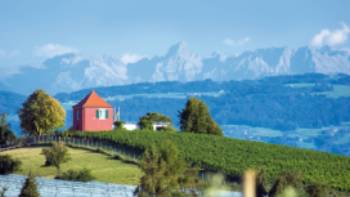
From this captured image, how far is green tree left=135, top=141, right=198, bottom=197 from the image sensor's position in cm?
2722

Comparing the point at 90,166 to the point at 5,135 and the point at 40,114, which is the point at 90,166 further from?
the point at 5,135

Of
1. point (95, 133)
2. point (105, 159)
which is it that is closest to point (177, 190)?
point (105, 159)

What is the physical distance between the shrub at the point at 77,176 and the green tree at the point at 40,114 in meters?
24.7

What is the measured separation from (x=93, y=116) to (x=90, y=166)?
1914 cm

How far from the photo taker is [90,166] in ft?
185

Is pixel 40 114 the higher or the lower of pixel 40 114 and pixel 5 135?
the higher

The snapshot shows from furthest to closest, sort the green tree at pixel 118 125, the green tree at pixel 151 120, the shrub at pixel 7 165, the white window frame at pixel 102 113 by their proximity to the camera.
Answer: the green tree at pixel 151 120 < the green tree at pixel 118 125 < the white window frame at pixel 102 113 < the shrub at pixel 7 165

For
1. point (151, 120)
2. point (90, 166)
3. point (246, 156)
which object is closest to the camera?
point (90, 166)

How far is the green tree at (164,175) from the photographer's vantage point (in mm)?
27219

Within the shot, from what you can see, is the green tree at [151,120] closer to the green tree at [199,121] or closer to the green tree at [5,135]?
the green tree at [199,121]

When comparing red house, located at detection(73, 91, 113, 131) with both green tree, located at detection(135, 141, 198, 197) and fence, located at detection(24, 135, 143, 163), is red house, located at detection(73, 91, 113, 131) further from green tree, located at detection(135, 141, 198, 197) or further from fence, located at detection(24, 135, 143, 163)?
green tree, located at detection(135, 141, 198, 197)

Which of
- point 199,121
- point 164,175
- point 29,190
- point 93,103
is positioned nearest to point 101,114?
point 93,103

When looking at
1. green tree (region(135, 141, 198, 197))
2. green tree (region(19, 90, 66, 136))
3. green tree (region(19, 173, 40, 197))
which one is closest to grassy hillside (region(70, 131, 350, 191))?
green tree (region(19, 90, 66, 136))

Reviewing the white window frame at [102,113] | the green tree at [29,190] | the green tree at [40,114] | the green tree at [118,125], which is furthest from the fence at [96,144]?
the green tree at [29,190]
